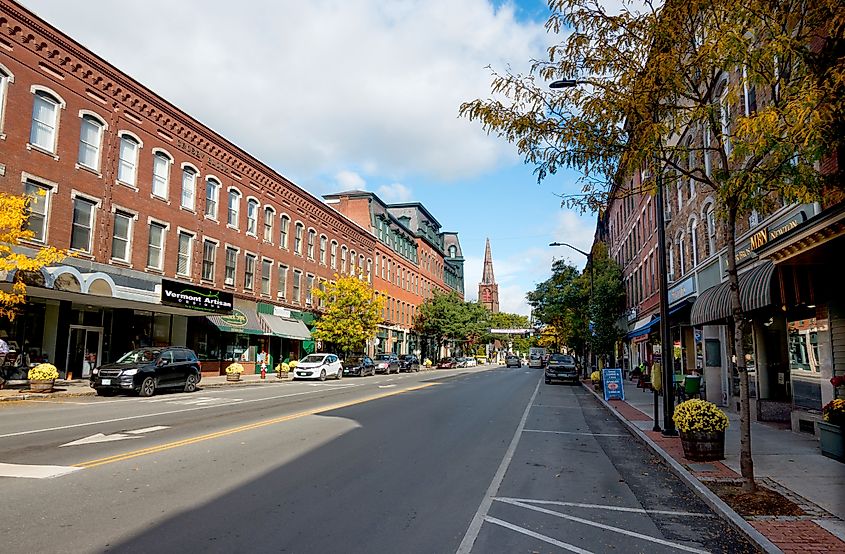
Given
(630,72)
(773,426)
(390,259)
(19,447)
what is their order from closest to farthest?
(630,72)
(19,447)
(773,426)
(390,259)

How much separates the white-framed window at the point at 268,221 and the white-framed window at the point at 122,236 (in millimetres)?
12078

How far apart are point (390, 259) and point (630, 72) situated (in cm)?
5435

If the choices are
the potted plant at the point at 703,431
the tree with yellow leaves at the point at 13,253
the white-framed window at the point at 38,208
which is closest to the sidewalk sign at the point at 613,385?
the potted plant at the point at 703,431

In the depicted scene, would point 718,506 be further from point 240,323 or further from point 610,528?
point 240,323

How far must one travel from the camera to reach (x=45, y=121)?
23.7 metres

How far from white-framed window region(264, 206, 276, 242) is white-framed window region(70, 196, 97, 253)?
1427cm

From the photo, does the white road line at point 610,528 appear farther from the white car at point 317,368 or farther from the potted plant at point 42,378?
the white car at point 317,368

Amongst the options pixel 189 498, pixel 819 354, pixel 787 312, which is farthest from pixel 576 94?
pixel 787 312

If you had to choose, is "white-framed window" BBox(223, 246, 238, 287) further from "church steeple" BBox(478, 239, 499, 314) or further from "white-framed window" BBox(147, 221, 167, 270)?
"church steeple" BBox(478, 239, 499, 314)

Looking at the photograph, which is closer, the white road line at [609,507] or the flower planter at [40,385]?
the white road line at [609,507]

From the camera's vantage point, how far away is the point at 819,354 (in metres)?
12.8

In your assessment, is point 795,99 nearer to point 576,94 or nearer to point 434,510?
point 576,94

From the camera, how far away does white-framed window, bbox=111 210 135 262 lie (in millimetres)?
26750

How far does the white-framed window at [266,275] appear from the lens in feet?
128
